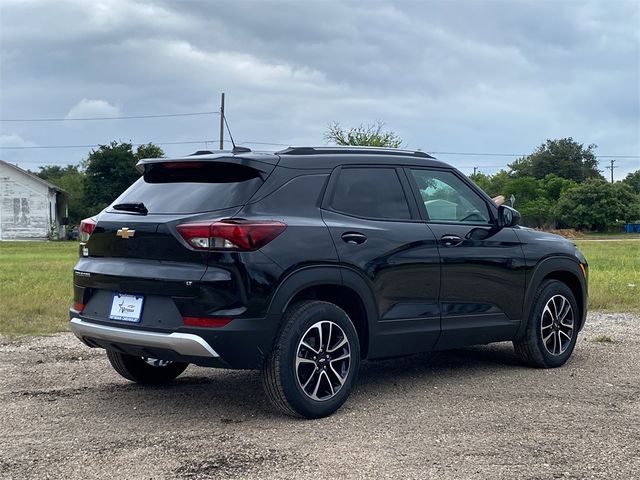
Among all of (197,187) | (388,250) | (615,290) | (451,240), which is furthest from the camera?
(615,290)

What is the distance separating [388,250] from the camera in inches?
227

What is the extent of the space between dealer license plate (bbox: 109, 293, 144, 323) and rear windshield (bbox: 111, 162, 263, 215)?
0.59m

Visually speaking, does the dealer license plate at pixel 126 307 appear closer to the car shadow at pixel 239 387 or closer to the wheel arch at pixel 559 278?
the car shadow at pixel 239 387

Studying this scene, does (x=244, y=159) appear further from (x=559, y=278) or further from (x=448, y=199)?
(x=559, y=278)

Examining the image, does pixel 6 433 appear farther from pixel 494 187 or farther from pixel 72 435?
pixel 494 187

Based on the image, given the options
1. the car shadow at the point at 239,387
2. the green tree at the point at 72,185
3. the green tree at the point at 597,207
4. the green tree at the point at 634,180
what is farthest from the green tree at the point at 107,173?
the green tree at the point at 634,180

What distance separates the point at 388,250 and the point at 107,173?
2548 inches

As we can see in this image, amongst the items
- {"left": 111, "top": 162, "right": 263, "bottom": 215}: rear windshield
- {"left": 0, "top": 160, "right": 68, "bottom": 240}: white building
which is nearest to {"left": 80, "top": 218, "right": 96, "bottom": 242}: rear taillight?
{"left": 111, "top": 162, "right": 263, "bottom": 215}: rear windshield

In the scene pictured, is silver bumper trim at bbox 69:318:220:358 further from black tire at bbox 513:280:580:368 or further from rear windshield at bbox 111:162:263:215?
black tire at bbox 513:280:580:368

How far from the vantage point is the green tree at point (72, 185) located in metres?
73.6

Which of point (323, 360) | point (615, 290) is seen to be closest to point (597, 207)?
point (615, 290)

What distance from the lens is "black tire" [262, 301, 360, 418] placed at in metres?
5.18

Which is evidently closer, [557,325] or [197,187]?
[197,187]

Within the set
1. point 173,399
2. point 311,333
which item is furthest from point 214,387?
point 311,333
